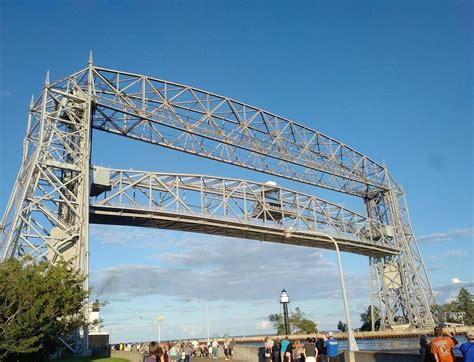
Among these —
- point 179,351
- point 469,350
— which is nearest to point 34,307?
point 179,351

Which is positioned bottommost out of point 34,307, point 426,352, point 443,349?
point 426,352

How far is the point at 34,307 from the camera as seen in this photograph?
17562 mm

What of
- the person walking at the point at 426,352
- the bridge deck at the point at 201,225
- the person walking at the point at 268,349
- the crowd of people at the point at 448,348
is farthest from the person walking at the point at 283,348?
the bridge deck at the point at 201,225

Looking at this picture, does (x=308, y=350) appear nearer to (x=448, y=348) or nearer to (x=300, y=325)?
(x=448, y=348)

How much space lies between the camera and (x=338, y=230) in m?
52.2

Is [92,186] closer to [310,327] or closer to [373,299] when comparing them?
[373,299]

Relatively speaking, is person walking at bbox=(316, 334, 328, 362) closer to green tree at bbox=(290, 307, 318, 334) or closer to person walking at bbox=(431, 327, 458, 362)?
person walking at bbox=(431, 327, 458, 362)

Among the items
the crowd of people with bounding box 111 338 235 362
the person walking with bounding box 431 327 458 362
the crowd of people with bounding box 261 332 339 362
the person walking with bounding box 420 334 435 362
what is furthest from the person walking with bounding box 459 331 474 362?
the crowd of people with bounding box 261 332 339 362

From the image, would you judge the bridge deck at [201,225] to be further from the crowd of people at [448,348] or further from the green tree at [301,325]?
the green tree at [301,325]

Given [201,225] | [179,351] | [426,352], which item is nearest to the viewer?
[426,352]

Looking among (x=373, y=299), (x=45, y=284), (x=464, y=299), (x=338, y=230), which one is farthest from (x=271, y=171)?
(x=464, y=299)

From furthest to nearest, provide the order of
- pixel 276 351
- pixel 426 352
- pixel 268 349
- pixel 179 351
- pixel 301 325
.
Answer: pixel 301 325, pixel 179 351, pixel 268 349, pixel 276 351, pixel 426 352

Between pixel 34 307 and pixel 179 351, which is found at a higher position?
pixel 34 307

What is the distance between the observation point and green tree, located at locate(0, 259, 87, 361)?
16562mm
